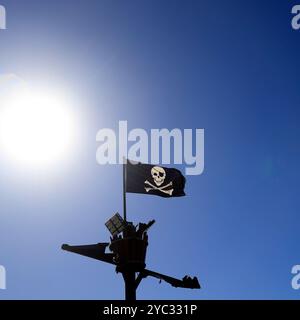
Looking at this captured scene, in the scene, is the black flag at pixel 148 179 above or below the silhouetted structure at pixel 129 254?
above

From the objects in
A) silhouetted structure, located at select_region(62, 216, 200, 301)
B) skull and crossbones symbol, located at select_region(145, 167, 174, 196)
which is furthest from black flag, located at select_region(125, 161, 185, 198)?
silhouetted structure, located at select_region(62, 216, 200, 301)

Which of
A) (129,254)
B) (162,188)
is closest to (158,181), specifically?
(162,188)

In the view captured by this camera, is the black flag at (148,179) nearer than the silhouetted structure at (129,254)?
No

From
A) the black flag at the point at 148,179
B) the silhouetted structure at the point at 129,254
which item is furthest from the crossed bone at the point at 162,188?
the silhouetted structure at the point at 129,254

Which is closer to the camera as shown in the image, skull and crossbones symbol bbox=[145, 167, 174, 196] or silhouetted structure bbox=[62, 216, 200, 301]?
silhouetted structure bbox=[62, 216, 200, 301]

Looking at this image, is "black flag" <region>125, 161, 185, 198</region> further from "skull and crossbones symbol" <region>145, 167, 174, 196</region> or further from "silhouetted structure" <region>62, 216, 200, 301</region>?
"silhouetted structure" <region>62, 216, 200, 301</region>

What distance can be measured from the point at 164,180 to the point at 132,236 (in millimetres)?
2454

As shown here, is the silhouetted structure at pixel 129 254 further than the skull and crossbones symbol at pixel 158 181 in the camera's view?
No

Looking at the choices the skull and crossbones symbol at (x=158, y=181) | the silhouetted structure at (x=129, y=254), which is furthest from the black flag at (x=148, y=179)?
the silhouetted structure at (x=129, y=254)

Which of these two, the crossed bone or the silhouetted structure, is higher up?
the crossed bone

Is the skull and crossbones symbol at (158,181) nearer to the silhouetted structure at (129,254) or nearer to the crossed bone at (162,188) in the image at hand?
the crossed bone at (162,188)

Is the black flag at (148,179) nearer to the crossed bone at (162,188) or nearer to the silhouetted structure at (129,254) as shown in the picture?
the crossed bone at (162,188)
